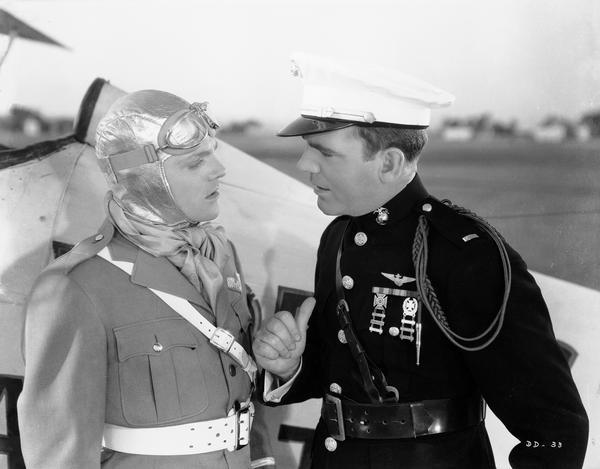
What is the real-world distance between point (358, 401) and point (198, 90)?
56.6 inches

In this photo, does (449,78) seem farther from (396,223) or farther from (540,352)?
(540,352)

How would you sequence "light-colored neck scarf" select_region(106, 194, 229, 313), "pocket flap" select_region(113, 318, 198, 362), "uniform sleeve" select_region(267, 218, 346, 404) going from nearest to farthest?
1. "pocket flap" select_region(113, 318, 198, 362)
2. "light-colored neck scarf" select_region(106, 194, 229, 313)
3. "uniform sleeve" select_region(267, 218, 346, 404)

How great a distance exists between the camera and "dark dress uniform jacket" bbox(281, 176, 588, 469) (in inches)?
72.0

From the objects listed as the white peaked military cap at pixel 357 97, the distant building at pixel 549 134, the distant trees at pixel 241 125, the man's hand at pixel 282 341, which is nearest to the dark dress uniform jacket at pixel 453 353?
the man's hand at pixel 282 341

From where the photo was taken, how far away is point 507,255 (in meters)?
1.88

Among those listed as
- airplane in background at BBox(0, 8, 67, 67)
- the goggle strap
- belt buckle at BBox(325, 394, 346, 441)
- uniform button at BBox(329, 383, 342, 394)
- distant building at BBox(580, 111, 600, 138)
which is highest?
airplane in background at BBox(0, 8, 67, 67)

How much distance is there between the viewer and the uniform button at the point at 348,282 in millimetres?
2080

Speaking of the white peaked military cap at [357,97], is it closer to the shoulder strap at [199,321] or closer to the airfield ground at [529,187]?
the shoulder strap at [199,321]

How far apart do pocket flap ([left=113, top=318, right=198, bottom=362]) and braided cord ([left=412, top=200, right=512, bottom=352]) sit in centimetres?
67

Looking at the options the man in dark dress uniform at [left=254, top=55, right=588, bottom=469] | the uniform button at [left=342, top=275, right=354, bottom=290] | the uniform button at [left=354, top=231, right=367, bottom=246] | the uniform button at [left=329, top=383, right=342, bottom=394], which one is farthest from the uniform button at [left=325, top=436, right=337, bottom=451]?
the uniform button at [left=354, top=231, right=367, bottom=246]

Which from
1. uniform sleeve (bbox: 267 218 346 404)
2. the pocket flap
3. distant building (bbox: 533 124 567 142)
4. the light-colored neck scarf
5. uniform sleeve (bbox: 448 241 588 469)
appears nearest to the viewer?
uniform sleeve (bbox: 448 241 588 469)

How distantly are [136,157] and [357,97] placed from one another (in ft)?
2.13

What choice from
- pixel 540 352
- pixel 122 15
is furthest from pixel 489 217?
pixel 122 15

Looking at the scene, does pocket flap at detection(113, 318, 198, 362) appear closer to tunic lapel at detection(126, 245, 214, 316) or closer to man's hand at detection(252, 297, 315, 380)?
tunic lapel at detection(126, 245, 214, 316)
